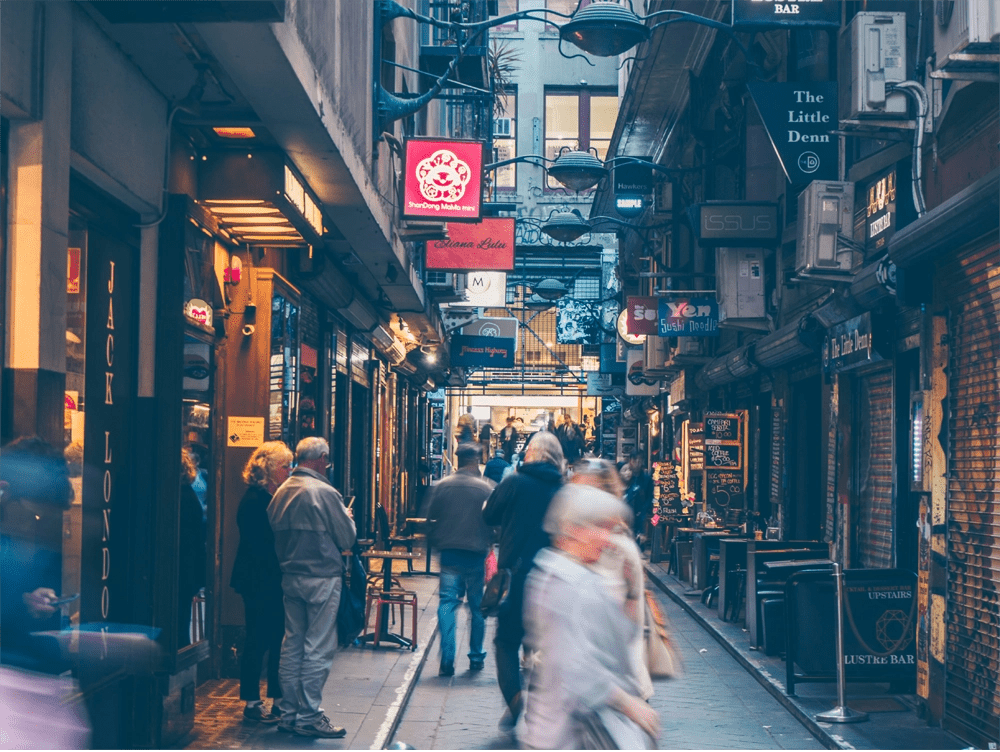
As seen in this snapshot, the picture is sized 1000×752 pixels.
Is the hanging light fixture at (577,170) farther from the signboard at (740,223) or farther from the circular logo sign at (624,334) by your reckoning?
the circular logo sign at (624,334)

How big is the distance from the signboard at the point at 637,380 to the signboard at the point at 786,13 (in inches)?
755

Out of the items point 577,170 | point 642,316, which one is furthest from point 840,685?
point 642,316

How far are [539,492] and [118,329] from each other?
3.28 meters

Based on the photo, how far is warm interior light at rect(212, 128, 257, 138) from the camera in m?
9.18

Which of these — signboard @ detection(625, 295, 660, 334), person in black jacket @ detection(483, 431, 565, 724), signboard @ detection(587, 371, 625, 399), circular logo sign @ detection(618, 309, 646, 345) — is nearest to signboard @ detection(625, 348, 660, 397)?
circular logo sign @ detection(618, 309, 646, 345)

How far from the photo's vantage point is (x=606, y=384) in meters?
41.0

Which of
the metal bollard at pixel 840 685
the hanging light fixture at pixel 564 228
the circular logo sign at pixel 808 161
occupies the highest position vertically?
the hanging light fixture at pixel 564 228

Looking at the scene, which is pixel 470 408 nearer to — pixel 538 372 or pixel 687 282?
pixel 538 372

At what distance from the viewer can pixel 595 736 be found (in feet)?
13.8

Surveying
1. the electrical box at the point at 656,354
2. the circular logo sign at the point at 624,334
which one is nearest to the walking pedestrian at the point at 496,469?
the electrical box at the point at 656,354

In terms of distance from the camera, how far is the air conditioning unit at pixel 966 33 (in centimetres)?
746

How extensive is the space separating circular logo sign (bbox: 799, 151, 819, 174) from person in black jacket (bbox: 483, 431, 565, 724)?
5115 millimetres

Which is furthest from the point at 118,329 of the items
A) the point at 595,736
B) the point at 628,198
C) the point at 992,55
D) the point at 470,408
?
the point at 470,408

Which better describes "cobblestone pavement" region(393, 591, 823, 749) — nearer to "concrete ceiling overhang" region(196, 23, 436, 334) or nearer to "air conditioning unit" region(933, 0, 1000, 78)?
"concrete ceiling overhang" region(196, 23, 436, 334)
